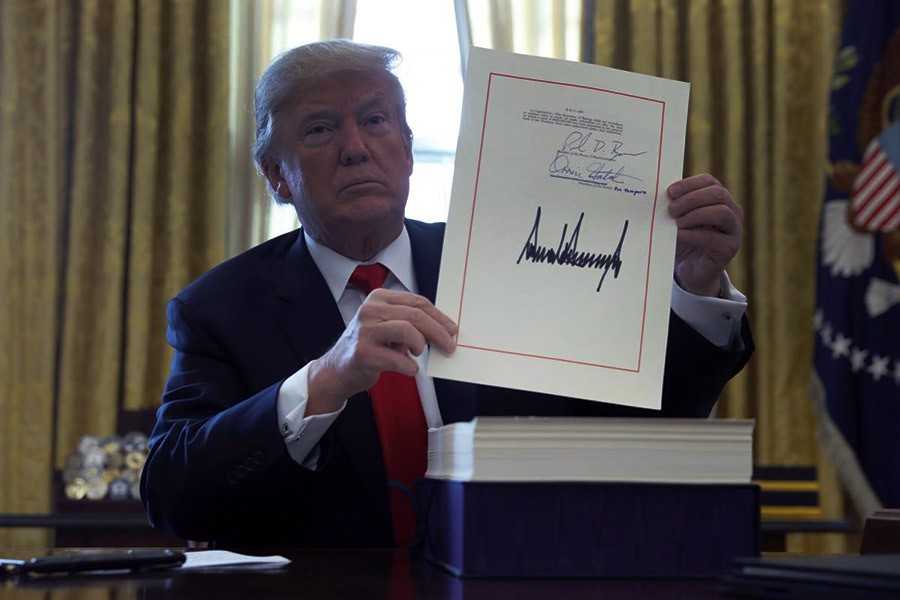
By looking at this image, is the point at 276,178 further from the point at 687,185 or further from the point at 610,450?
the point at 610,450

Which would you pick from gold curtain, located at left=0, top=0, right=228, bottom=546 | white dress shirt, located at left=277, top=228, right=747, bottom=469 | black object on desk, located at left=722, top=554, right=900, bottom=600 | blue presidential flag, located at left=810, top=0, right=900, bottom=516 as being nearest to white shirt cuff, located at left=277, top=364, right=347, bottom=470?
white dress shirt, located at left=277, top=228, right=747, bottom=469

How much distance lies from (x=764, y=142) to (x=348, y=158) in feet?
9.65

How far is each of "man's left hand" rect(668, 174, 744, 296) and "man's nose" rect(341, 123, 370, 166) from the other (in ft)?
2.10

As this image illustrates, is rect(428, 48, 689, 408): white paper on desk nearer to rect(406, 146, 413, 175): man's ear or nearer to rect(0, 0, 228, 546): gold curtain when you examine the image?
rect(406, 146, 413, 175): man's ear

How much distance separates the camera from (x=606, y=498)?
1.15 metres

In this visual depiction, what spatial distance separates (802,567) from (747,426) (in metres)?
0.30

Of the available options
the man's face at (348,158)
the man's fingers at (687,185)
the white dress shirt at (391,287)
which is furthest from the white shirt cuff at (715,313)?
the man's face at (348,158)

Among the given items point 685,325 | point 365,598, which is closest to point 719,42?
point 685,325

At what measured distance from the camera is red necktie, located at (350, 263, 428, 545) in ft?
6.12

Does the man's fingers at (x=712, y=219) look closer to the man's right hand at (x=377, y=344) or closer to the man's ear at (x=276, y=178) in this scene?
the man's right hand at (x=377, y=344)

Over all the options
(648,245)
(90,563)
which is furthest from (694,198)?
(90,563)

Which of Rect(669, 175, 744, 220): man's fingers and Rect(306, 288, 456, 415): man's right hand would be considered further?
Rect(669, 175, 744, 220): man's fingers

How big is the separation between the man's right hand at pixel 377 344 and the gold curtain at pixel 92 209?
278 centimetres

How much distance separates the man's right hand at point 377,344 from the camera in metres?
1.28
